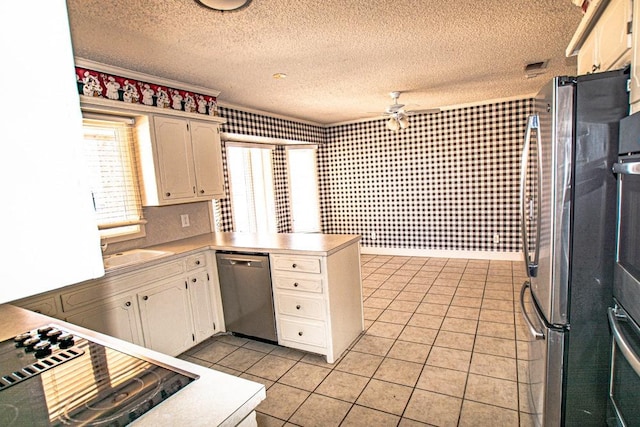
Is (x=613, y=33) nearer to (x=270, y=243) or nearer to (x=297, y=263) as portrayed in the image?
(x=297, y=263)

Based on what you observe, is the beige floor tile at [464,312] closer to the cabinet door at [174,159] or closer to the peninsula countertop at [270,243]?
the peninsula countertop at [270,243]

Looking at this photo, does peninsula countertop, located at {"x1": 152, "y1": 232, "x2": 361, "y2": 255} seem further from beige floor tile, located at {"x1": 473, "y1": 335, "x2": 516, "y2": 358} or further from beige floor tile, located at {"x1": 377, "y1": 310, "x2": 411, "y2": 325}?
beige floor tile, located at {"x1": 473, "y1": 335, "x2": 516, "y2": 358}

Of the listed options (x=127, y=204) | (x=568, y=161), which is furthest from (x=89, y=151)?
(x=568, y=161)

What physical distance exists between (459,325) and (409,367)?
2.86 ft

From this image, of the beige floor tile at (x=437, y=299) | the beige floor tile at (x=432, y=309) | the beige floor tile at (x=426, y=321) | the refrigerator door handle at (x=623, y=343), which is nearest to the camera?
the refrigerator door handle at (x=623, y=343)

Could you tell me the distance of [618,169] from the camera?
3.69ft

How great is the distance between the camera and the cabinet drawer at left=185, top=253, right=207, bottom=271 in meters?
2.74

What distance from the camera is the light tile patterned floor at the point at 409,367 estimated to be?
1.95 meters

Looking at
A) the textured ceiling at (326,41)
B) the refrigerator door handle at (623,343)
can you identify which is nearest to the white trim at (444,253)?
the textured ceiling at (326,41)

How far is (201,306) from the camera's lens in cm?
286

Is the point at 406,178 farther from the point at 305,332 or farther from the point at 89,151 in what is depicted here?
the point at 89,151

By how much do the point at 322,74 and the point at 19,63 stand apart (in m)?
2.82

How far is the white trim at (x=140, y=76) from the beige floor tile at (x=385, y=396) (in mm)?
2930

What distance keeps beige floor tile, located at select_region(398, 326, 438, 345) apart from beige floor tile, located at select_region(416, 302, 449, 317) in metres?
0.36
